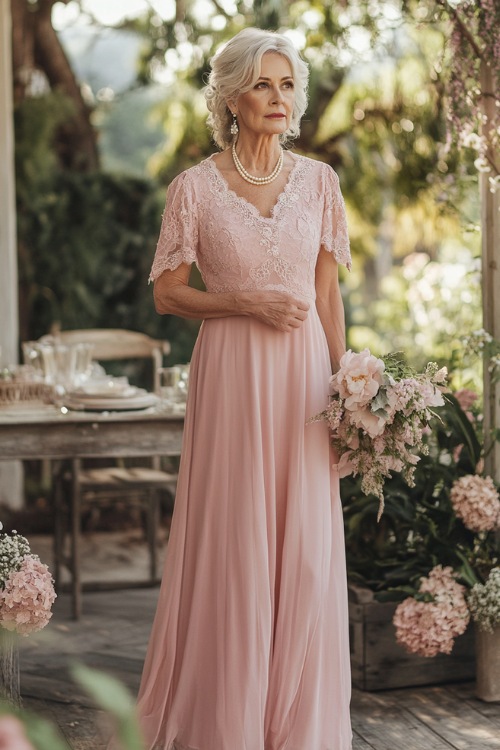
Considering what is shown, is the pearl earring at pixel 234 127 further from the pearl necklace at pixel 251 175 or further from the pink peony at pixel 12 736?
the pink peony at pixel 12 736

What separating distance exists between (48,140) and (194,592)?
420 cm

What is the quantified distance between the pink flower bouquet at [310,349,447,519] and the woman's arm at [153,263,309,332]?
0.18m

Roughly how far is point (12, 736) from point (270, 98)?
2145mm

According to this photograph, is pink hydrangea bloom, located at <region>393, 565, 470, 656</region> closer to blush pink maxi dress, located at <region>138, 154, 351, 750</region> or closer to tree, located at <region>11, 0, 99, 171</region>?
blush pink maxi dress, located at <region>138, 154, 351, 750</region>

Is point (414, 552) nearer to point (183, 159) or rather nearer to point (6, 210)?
point (6, 210)

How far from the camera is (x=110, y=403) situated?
3.87 m

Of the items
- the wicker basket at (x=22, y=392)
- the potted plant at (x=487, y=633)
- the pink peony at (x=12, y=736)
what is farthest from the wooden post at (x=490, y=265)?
the pink peony at (x=12, y=736)

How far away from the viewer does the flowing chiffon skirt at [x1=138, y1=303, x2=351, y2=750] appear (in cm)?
268

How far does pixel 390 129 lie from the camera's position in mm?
6555

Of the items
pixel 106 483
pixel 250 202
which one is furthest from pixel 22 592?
pixel 106 483

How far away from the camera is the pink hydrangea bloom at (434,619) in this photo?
3.22 meters

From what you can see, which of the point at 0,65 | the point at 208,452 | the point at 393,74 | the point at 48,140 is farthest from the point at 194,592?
the point at 393,74

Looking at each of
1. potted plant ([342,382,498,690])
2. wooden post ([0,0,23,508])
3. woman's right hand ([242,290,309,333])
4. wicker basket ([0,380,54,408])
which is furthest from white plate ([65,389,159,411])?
wooden post ([0,0,23,508])

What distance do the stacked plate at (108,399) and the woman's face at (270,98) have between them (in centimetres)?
149
